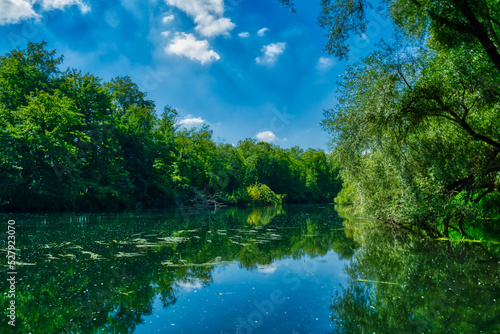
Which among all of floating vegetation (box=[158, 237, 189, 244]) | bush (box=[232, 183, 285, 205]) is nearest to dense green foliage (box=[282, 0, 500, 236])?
floating vegetation (box=[158, 237, 189, 244])

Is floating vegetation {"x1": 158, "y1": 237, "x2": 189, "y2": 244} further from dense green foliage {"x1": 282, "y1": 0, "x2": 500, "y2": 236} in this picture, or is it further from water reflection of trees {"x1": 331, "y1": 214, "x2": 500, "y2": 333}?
dense green foliage {"x1": 282, "y1": 0, "x2": 500, "y2": 236}

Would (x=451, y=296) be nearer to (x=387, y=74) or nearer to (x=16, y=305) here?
(x=387, y=74)

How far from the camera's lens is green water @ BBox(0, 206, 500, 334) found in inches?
198

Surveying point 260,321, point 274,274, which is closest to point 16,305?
point 260,321

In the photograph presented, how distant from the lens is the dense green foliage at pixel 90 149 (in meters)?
27.0

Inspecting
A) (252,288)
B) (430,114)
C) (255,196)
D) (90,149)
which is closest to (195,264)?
(252,288)

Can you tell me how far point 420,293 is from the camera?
6363 mm

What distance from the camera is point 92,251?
10.8 meters

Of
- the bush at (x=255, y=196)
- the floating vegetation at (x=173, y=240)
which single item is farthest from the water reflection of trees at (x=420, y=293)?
the bush at (x=255, y=196)

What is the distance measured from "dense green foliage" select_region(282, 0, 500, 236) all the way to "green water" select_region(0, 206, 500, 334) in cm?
251

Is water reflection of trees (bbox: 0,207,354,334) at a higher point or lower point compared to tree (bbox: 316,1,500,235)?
lower

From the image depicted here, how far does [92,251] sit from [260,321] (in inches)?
327

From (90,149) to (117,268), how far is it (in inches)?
1236

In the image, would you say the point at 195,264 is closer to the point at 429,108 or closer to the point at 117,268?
the point at 117,268
